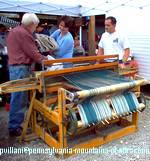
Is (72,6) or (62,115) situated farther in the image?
(72,6)

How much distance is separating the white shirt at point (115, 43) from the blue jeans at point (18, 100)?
149 cm

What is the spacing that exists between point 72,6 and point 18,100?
3.87 meters

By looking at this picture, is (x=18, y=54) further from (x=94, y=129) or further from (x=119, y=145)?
(x=119, y=145)

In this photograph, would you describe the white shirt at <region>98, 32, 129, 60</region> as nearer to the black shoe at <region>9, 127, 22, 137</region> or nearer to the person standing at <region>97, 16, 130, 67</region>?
the person standing at <region>97, 16, 130, 67</region>

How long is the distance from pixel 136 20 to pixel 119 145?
316 centimetres

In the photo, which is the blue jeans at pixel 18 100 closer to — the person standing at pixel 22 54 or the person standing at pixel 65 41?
the person standing at pixel 22 54

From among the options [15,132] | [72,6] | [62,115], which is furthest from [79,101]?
[72,6]

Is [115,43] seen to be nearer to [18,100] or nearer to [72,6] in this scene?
[18,100]

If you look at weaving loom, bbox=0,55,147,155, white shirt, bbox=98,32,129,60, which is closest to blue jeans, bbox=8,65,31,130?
weaving loom, bbox=0,55,147,155

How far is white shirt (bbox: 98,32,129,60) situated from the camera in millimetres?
4594

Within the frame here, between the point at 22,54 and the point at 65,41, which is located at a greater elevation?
the point at 65,41

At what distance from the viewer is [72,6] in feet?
23.0

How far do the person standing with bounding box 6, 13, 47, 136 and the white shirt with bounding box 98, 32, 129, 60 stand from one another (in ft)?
4.46

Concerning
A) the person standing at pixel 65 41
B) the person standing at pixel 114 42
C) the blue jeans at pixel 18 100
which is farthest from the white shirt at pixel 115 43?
the blue jeans at pixel 18 100
